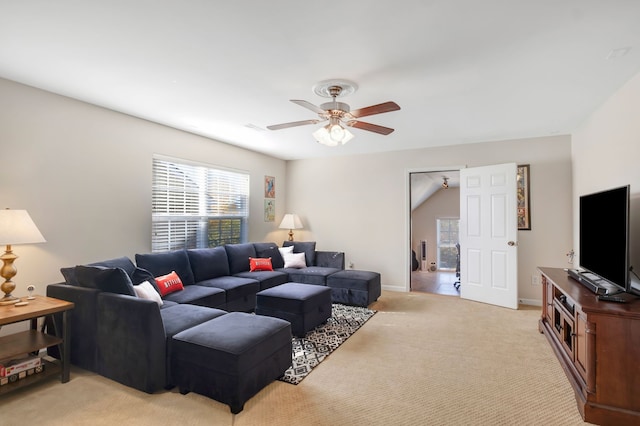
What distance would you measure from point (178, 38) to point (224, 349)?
7.08ft

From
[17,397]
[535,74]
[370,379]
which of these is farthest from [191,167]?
[535,74]

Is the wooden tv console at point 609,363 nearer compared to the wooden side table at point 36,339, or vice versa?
the wooden tv console at point 609,363

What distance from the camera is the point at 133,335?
235 centimetres

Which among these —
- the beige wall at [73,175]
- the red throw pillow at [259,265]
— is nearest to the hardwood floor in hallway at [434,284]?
the red throw pillow at [259,265]

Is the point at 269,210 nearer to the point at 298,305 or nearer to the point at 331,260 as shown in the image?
the point at 331,260

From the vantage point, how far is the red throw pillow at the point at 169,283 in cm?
350

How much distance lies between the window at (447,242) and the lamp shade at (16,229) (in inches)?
361

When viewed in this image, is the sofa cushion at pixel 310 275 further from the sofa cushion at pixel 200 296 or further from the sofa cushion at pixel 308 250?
the sofa cushion at pixel 200 296

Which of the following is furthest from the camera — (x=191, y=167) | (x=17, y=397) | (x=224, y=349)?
(x=191, y=167)

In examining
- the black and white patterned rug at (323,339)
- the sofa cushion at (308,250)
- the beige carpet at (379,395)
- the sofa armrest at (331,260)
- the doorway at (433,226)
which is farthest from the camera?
the doorway at (433,226)

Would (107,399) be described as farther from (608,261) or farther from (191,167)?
(608,261)

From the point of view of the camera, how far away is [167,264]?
3859 millimetres

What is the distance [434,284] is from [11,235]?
6.36m

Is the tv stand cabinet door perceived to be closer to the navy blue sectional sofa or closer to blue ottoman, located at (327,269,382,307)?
blue ottoman, located at (327,269,382,307)
